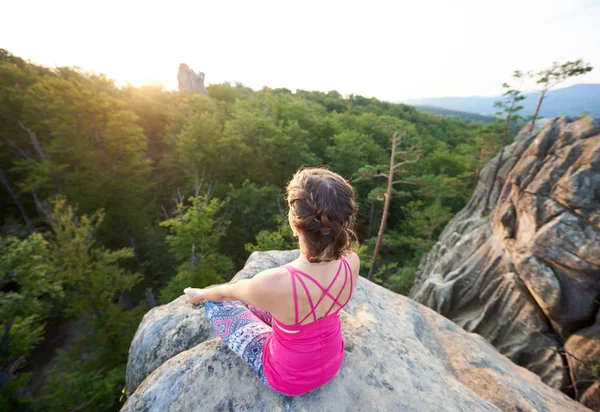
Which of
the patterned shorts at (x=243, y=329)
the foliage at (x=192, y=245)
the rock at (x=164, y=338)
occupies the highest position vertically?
the patterned shorts at (x=243, y=329)

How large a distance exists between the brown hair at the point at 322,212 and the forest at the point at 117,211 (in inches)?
159

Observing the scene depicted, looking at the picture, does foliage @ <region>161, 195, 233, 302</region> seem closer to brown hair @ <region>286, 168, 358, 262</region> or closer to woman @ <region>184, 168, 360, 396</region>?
woman @ <region>184, 168, 360, 396</region>

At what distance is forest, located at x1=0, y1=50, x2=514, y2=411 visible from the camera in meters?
9.91

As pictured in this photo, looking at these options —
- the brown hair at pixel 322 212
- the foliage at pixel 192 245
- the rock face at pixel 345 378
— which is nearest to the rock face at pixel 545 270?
the rock face at pixel 345 378

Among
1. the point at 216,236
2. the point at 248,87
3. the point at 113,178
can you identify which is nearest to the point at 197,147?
the point at 113,178

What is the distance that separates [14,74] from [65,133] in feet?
25.2

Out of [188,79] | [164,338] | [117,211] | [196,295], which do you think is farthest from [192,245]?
[188,79]

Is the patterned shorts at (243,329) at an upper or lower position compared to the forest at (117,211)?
upper

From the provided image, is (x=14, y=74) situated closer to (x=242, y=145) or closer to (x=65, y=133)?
(x=65, y=133)

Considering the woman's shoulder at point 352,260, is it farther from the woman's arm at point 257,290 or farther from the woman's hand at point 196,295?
the woman's hand at point 196,295

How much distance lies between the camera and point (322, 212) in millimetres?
1713

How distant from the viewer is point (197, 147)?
813 inches

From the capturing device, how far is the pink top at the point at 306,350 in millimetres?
2035

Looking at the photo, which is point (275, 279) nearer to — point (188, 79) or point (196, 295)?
point (196, 295)
